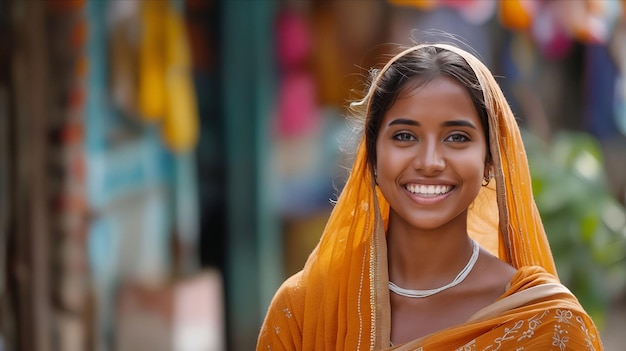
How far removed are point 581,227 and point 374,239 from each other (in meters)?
3.32

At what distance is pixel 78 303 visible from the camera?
5.39m

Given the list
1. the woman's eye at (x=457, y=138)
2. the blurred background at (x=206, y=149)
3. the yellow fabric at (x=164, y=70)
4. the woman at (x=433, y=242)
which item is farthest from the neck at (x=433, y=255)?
the yellow fabric at (x=164, y=70)

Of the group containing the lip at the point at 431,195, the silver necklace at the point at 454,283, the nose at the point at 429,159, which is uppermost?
the nose at the point at 429,159

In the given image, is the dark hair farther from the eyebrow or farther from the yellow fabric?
the yellow fabric

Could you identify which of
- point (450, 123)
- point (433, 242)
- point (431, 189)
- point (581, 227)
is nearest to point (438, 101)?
point (450, 123)

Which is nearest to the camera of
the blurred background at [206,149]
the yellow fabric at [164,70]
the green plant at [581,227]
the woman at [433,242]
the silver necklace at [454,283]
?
the woman at [433,242]

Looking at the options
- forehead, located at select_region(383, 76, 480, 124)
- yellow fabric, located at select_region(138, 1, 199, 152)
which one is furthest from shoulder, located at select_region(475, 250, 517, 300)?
yellow fabric, located at select_region(138, 1, 199, 152)

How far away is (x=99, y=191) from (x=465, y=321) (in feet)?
10.3

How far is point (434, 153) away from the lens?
2.63 meters

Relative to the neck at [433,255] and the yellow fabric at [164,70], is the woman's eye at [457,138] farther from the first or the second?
the yellow fabric at [164,70]

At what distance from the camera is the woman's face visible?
2645 millimetres

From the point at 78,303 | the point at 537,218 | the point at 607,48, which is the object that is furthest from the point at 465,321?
the point at 607,48

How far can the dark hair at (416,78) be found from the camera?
2.70 m

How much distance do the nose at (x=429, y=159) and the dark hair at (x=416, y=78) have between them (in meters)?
0.15
